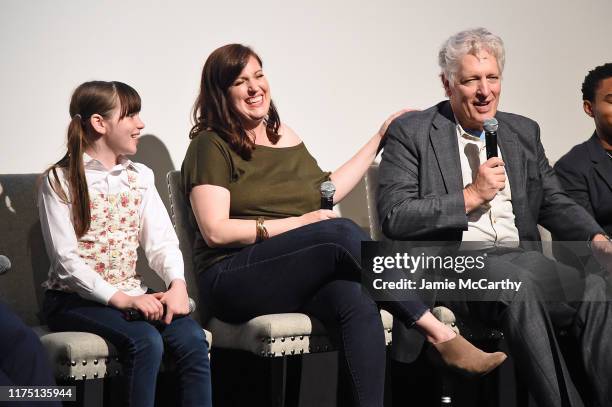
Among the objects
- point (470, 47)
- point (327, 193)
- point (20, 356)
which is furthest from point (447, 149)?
point (20, 356)

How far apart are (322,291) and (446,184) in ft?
1.84

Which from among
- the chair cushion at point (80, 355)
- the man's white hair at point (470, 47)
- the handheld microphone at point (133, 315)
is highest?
the man's white hair at point (470, 47)

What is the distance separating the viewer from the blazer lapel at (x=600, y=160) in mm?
3199

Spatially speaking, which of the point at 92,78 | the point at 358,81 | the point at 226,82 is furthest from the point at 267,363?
the point at 358,81

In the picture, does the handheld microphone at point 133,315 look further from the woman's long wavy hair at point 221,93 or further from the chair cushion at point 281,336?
the woman's long wavy hair at point 221,93

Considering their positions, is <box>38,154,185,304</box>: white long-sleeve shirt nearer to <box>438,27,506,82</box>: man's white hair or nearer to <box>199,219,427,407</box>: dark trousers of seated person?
<box>199,219,427,407</box>: dark trousers of seated person

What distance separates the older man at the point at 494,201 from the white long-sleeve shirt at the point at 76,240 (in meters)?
0.66

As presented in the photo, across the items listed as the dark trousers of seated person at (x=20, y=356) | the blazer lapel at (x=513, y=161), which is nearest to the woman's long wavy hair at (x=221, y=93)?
the blazer lapel at (x=513, y=161)

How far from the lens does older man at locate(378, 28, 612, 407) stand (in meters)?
2.56

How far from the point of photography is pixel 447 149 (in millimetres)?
2889

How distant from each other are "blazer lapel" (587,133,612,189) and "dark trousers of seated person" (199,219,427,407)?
1.06m

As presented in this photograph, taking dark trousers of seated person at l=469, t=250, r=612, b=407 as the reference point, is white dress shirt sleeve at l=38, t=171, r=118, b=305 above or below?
above

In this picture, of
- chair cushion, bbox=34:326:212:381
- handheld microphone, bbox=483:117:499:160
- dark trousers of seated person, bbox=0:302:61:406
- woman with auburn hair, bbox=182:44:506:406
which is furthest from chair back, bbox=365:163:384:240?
dark trousers of seated person, bbox=0:302:61:406

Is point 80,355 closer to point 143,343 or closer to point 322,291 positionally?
point 143,343
